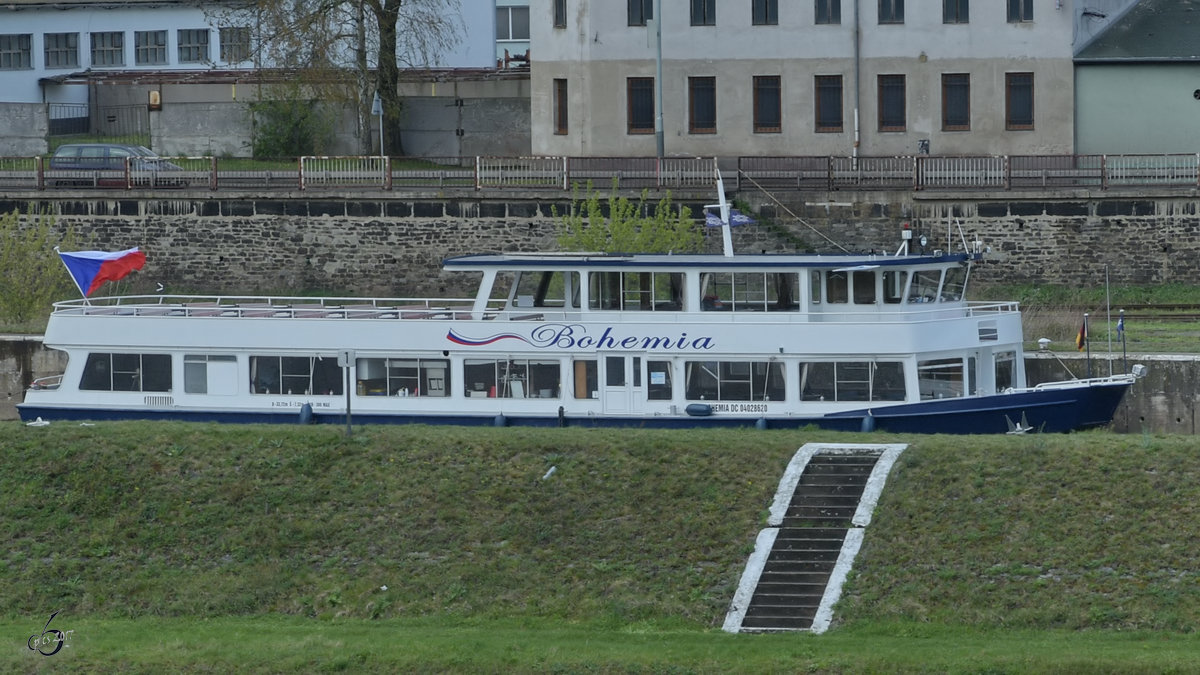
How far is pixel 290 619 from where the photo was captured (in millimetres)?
21078

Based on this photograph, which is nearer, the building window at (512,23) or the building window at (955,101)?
the building window at (955,101)

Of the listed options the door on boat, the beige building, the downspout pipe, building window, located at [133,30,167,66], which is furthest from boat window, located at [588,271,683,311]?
building window, located at [133,30,167,66]

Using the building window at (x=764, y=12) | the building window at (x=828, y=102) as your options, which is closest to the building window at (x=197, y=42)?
the building window at (x=764, y=12)

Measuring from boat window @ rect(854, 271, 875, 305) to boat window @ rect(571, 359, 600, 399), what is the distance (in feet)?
13.6

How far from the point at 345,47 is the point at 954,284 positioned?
27435mm

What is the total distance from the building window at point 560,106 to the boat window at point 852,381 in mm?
21392

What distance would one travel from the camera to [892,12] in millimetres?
46594

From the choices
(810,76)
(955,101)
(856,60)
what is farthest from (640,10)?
(955,101)

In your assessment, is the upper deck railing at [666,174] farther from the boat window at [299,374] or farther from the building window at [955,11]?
the boat window at [299,374]

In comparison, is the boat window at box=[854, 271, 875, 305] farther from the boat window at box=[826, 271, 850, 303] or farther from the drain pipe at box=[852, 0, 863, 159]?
the drain pipe at box=[852, 0, 863, 159]

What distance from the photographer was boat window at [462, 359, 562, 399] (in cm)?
2902

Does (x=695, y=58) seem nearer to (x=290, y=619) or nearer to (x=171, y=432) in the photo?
(x=171, y=432)

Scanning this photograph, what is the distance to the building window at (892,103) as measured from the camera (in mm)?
46656

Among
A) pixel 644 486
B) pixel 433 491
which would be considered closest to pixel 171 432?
pixel 433 491
